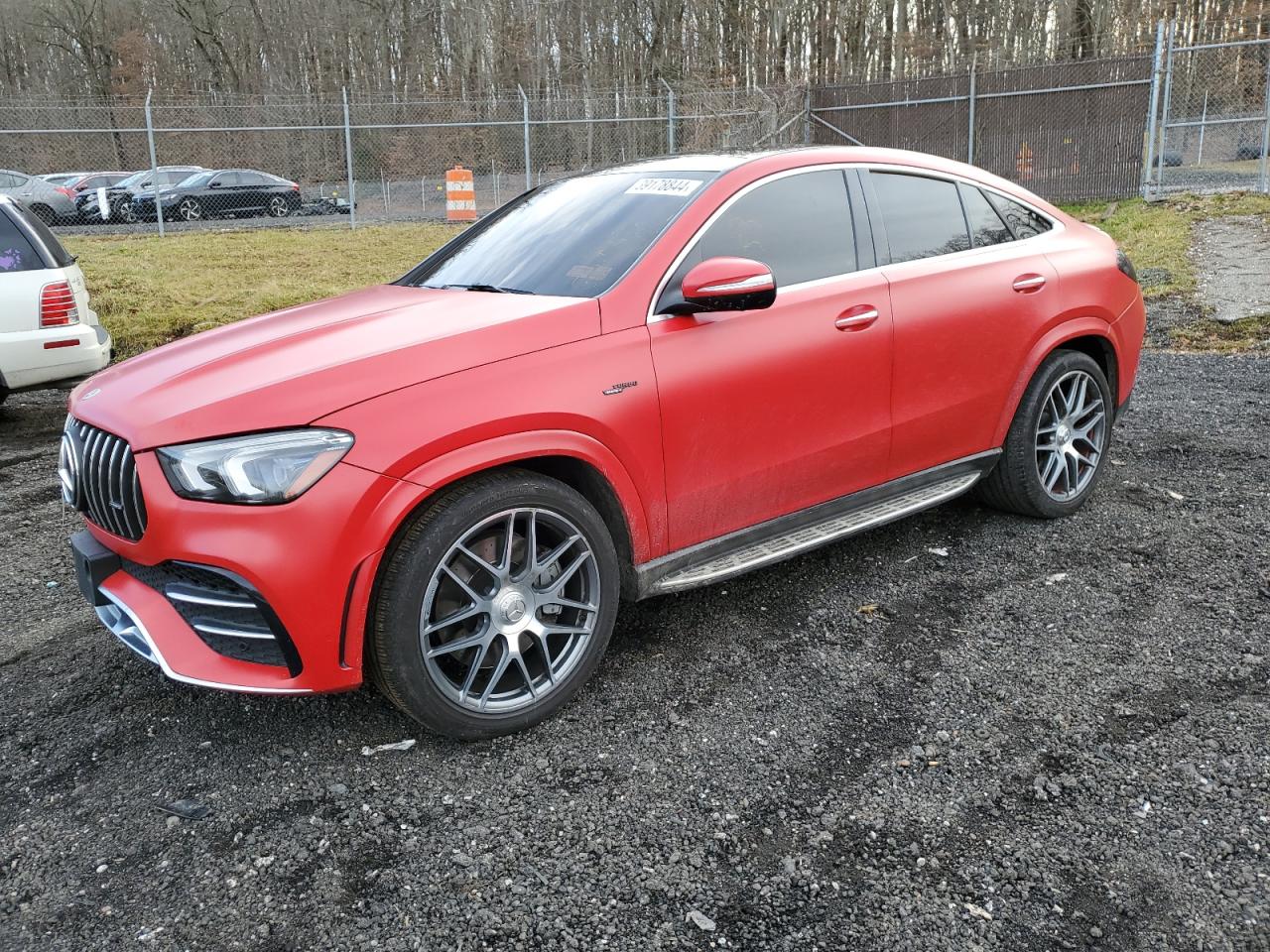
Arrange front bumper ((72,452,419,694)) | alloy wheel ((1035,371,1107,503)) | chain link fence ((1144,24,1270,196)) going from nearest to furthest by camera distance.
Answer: front bumper ((72,452,419,694))
alloy wheel ((1035,371,1107,503))
chain link fence ((1144,24,1270,196))

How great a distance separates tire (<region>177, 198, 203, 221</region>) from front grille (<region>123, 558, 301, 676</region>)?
23980 mm

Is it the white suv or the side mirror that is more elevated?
the side mirror

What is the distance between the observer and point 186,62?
43.6 m

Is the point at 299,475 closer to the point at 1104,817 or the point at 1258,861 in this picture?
the point at 1104,817

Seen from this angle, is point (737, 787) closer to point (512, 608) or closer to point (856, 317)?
point (512, 608)

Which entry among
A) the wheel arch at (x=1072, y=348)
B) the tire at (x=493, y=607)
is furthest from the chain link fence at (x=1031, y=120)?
the tire at (x=493, y=607)

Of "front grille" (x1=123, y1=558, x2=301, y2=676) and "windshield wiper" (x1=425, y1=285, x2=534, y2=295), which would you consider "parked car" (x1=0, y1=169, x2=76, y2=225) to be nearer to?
"windshield wiper" (x1=425, y1=285, x2=534, y2=295)

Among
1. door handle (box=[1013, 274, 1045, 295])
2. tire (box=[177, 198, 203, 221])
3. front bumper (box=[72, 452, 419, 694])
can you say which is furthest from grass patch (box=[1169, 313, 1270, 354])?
tire (box=[177, 198, 203, 221])

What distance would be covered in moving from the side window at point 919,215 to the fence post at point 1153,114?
45.4 ft

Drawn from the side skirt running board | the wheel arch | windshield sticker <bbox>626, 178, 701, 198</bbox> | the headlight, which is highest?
windshield sticker <bbox>626, 178, 701, 198</bbox>

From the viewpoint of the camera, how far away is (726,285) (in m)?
3.31

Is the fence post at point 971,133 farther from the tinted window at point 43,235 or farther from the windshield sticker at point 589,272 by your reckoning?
the windshield sticker at point 589,272

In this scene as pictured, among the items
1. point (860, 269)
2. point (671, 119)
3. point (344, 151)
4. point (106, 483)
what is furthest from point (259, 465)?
point (344, 151)

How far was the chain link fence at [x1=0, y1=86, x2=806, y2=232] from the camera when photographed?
2120cm
